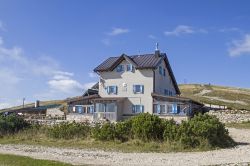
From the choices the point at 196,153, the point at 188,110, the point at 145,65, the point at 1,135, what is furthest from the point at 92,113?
the point at 196,153

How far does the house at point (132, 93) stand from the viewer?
55.8 meters

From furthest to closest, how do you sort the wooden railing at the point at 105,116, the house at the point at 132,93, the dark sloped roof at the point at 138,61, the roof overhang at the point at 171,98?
the dark sloped roof at the point at 138,61 → the wooden railing at the point at 105,116 → the house at the point at 132,93 → the roof overhang at the point at 171,98

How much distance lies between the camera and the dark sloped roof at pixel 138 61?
58.0 meters

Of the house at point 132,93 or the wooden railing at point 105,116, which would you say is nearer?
the house at point 132,93

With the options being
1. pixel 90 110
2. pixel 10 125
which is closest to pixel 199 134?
pixel 10 125

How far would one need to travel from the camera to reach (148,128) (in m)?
32.4

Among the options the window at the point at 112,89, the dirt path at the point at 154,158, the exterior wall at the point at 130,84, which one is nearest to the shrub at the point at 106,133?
the dirt path at the point at 154,158

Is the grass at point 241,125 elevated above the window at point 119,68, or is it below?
below

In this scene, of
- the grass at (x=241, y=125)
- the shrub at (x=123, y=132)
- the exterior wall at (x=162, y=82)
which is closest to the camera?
the shrub at (x=123, y=132)

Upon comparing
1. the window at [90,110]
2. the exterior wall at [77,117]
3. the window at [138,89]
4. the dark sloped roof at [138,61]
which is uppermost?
the dark sloped roof at [138,61]

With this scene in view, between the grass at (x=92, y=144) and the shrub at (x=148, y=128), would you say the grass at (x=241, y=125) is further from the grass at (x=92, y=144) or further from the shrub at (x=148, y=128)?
the grass at (x=92, y=144)

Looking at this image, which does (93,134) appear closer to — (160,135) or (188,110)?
(160,135)

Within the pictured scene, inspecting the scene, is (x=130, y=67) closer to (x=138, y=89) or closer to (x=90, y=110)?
(x=138, y=89)

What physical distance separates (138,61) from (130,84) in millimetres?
3524
